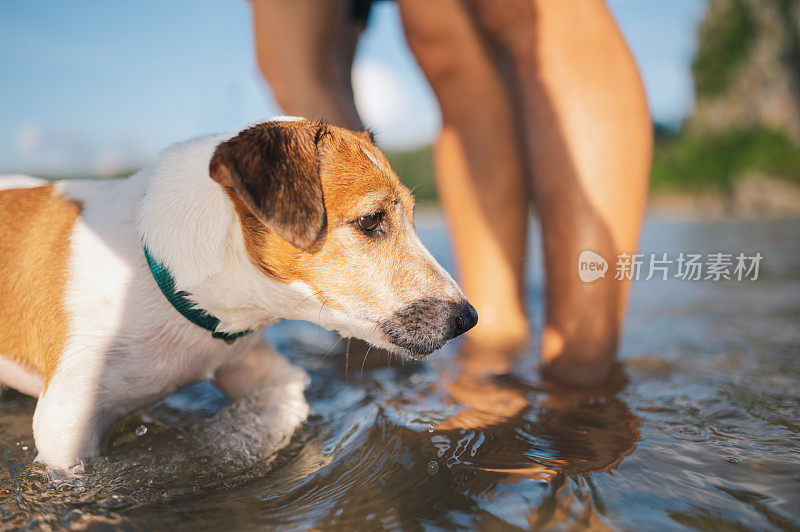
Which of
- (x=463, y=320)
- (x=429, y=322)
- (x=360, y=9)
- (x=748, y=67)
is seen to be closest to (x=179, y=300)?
(x=429, y=322)

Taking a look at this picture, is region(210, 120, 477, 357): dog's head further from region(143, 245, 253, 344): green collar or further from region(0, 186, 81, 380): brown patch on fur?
region(0, 186, 81, 380): brown patch on fur

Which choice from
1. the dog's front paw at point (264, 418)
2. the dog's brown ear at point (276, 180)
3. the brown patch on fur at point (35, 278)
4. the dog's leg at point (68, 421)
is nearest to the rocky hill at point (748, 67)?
the dog's front paw at point (264, 418)

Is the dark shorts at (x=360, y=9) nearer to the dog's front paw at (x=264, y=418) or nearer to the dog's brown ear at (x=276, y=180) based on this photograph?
the dog's brown ear at (x=276, y=180)

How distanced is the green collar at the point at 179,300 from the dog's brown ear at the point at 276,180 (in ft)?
1.29

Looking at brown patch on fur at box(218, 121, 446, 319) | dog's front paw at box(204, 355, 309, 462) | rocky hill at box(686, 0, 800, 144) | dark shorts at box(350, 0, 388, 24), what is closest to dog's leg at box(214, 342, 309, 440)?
dog's front paw at box(204, 355, 309, 462)

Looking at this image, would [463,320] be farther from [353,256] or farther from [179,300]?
[179,300]

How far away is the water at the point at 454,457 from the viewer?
1.56m

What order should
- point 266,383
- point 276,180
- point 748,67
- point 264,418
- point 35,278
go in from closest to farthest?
point 276,180 < point 35,278 < point 264,418 < point 266,383 < point 748,67

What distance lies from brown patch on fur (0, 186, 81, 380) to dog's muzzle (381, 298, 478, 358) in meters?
1.16

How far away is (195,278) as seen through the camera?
1998 millimetres

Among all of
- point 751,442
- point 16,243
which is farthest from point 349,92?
point 751,442

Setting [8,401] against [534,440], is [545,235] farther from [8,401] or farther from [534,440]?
[8,401]

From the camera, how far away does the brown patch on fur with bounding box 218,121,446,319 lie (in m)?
2.00

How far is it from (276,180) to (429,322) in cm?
A: 71
